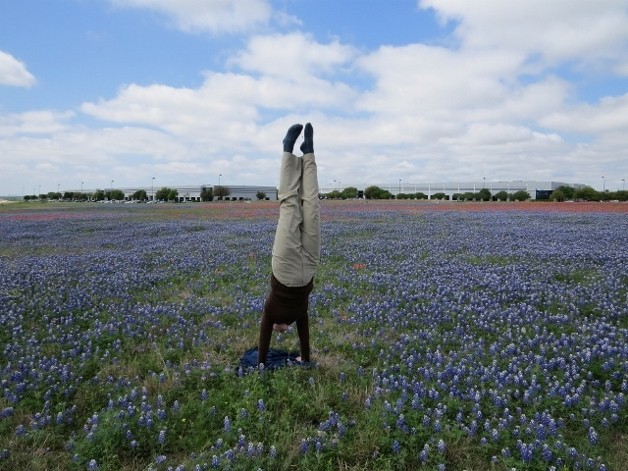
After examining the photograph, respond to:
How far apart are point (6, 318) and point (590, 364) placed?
27.8 feet

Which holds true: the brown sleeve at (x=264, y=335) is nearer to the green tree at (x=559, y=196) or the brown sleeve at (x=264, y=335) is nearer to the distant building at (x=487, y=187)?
the green tree at (x=559, y=196)

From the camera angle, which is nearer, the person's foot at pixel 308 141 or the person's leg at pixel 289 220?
the person's leg at pixel 289 220

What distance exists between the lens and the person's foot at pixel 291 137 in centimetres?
425

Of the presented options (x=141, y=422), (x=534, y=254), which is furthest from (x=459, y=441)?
(x=534, y=254)

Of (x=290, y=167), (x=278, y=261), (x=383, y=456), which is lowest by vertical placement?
(x=383, y=456)

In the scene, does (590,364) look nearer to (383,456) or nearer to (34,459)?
(383,456)

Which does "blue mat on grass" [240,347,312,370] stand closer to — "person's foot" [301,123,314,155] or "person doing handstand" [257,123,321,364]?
"person doing handstand" [257,123,321,364]

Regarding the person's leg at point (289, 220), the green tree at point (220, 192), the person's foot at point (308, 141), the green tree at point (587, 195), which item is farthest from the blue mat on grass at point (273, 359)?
the green tree at point (220, 192)

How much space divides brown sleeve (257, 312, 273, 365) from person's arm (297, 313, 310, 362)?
1.14ft

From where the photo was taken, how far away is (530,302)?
748 cm

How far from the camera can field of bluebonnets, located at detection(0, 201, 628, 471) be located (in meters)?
3.58

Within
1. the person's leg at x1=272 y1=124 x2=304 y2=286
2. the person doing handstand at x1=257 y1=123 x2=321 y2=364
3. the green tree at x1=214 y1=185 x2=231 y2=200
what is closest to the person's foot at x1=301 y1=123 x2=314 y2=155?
the person doing handstand at x1=257 y1=123 x2=321 y2=364

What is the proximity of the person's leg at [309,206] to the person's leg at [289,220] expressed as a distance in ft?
0.20

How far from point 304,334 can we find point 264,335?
49 centimetres
